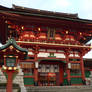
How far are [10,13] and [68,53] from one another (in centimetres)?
807

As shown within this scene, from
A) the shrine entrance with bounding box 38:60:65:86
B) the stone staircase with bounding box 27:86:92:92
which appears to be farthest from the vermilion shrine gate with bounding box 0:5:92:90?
the stone staircase with bounding box 27:86:92:92

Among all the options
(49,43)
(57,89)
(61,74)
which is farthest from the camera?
(61,74)

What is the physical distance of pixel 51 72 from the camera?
1708 centimetres

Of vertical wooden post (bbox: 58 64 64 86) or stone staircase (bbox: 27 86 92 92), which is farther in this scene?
vertical wooden post (bbox: 58 64 64 86)

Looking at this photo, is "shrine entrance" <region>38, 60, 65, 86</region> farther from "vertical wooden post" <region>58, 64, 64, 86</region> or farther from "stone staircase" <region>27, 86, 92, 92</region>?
"stone staircase" <region>27, 86, 92, 92</region>

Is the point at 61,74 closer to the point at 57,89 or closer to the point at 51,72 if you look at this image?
the point at 51,72

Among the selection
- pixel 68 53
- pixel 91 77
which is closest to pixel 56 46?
pixel 68 53

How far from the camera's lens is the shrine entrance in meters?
16.8

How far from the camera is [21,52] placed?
7582 mm

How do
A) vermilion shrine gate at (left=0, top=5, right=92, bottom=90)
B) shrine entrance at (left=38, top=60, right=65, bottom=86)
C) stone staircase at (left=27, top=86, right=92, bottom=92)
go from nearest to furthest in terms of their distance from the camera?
1. stone staircase at (left=27, top=86, right=92, bottom=92)
2. vermilion shrine gate at (left=0, top=5, right=92, bottom=90)
3. shrine entrance at (left=38, top=60, right=65, bottom=86)

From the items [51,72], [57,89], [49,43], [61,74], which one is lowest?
[57,89]

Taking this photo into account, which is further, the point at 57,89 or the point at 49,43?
the point at 49,43

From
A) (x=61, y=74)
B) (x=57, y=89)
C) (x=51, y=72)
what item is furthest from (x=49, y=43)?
(x=57, y=89)

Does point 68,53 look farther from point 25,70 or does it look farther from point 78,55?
point 25,70
